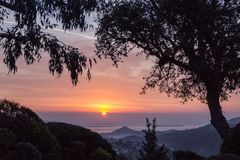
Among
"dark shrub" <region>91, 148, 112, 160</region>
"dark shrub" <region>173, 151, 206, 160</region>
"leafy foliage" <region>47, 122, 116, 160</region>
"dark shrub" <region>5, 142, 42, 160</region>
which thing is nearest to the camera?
"dark shrub" <region>5, 142, 42, 160</region>

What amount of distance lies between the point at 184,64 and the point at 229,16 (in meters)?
4.15

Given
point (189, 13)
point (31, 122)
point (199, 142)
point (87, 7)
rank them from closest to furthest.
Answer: point (87, 7) → point (31, 122) → point (189, 13) → point (199, 142)

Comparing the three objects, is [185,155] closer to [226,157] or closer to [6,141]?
[226,157]

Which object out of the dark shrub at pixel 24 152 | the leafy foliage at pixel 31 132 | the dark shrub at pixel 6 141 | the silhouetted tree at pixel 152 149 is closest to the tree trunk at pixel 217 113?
the leafy foliage at pixel 31 132

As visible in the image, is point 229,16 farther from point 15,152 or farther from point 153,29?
point 15,152

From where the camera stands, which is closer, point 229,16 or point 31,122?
point 31,122

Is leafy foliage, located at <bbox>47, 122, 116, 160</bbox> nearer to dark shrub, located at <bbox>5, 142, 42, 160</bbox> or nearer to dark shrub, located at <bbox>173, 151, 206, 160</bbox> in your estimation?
dark shrub, located at <bbox>173, 151, 206, 160</bbox>

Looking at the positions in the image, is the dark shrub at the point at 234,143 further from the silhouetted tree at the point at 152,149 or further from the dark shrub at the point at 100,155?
the silhouetted tree at the point at 152,149

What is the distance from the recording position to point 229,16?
32.5 m

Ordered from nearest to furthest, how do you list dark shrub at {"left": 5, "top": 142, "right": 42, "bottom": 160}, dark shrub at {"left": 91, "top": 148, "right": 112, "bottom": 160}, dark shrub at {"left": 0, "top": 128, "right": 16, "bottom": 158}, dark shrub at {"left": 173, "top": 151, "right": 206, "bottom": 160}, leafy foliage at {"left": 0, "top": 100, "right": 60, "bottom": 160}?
1. dark shrub at {"left": 5, "top": 142, "right": 42, "bottom": 160}
2. dark shrub at {"left": 0, "top": 128, "right": 16, "bottom": 158}
3. leafy foliage at {"left": 0, "top": 100, "right": 60, "bottom": 160}
4. dark shrub at {"left": 91, "top": 148, "right": 112, "bottom": 160}
5. dark shrub at {"left": 173, "top": 151, "right": 206, "bottom": 160}

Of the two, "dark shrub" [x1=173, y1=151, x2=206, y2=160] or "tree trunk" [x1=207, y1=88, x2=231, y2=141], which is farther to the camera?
"tree trunk" [x1=207, y1=88, x2=231, y2=141]

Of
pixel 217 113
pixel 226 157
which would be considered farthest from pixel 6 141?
pixel 217 113

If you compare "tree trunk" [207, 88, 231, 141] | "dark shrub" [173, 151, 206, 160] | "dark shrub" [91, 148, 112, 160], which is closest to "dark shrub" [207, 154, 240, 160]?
"dark shrub" [91, 148, 112, 160]

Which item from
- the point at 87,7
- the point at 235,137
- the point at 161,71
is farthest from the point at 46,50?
the point at 161,71
